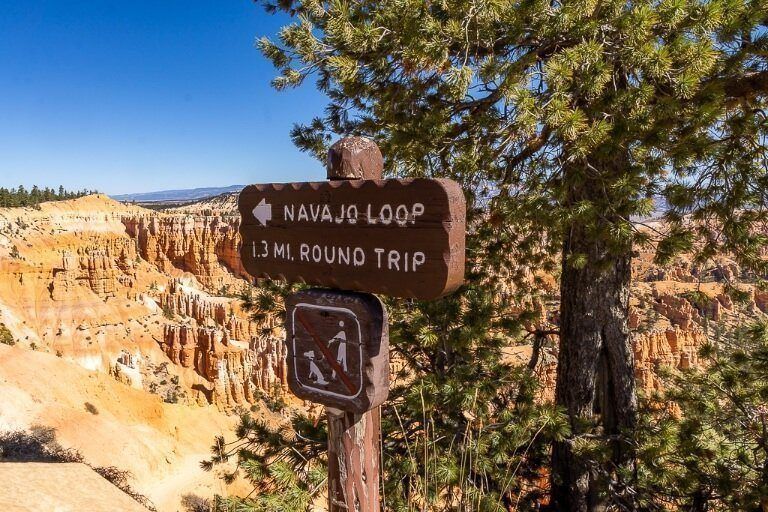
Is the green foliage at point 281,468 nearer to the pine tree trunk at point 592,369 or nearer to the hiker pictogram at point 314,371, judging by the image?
the hiker pictogram at point 314,371

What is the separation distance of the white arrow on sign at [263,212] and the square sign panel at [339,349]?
0.31m

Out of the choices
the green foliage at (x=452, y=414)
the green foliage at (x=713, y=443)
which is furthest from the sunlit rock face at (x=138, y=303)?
the green foliage at (x=713, y=443)

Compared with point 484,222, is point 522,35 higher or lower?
higher

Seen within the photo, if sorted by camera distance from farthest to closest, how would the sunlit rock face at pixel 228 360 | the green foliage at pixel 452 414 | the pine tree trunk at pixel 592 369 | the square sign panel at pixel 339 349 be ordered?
the sunlit rock face at pixel 228 360, the pine tree trunk at pixel 592 369, the green foliage at pixel 452 414, the square sign panel at pixel 339 349

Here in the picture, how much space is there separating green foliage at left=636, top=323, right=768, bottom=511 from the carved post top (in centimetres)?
303

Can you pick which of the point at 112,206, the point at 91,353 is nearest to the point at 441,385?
the point at 91,353

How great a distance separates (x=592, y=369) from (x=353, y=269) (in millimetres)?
3081

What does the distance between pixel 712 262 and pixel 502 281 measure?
5.81 ft

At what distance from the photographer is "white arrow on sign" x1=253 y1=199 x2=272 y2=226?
160 centimetres

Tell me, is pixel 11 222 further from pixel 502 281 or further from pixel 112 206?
pixel 502 281

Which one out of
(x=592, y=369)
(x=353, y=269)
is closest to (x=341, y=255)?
(x=353, y=269)

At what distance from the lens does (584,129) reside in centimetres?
269

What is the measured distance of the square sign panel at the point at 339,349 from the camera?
1373 mm

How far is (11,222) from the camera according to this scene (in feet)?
140
